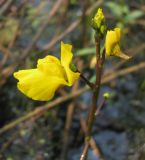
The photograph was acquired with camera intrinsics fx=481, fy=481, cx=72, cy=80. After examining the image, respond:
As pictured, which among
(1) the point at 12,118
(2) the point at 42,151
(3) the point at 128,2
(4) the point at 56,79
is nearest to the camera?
(4) the point at 56,79

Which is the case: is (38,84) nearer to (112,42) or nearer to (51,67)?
(51,67)

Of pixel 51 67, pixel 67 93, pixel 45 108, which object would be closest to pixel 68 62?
pixel 51 67

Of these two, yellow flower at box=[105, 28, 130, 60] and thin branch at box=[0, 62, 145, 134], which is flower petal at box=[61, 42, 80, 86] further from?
thin branch at box=[0, 62, 145, 134]

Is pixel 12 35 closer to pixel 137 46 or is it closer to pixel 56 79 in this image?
pixel 137 46

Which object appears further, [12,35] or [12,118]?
[12,35]

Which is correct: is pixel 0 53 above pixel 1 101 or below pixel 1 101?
above

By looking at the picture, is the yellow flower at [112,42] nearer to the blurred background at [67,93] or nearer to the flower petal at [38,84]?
the flower petal at [38,84]

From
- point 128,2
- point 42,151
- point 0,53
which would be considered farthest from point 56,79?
point 128,2
